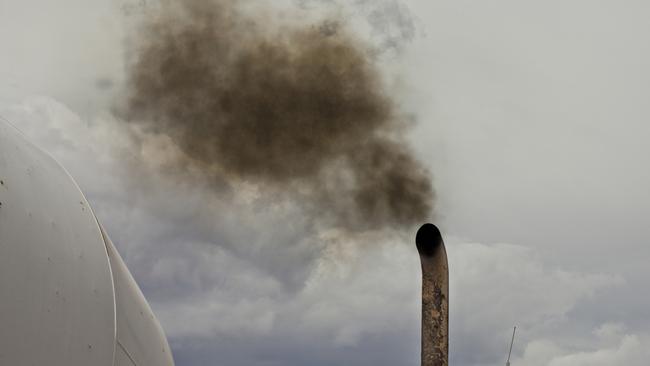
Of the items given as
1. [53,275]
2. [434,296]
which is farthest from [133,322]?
[434,296]

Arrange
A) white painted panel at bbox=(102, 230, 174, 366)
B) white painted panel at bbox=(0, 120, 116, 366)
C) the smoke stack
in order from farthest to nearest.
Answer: the smoke stack
white painted panel at bbox=(102, 230, 174, 366)
white painted panel at bbox=(0, 120, 116, 366)

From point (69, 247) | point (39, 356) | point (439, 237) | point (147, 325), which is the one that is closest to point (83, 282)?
point (69, 247)

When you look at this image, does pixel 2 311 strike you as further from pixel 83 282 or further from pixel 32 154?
pixel 32 154

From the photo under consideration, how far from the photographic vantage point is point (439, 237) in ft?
29.0

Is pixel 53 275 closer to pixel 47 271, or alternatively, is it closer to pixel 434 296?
pixel 47 271

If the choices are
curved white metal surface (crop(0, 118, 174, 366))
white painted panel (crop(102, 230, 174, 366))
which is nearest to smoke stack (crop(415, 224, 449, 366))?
white painted panel (crop(102, 230, 174, 366))

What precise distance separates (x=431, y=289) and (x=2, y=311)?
5.55m

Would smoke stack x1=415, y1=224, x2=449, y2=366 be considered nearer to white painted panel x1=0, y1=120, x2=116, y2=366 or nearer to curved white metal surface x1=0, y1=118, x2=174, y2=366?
curved white metal surface x1=0, y1=118, x2=174, y2=366

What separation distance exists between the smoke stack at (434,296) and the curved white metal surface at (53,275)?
385 cm

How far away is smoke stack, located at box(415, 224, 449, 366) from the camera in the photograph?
347 inches

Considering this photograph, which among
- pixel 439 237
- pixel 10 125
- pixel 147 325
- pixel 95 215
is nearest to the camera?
pixel 10 125

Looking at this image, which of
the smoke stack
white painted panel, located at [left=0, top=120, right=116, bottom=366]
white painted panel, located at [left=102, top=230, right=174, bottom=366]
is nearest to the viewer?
white painted panel, located at [left=0, top=120, right=116, bottom=366]

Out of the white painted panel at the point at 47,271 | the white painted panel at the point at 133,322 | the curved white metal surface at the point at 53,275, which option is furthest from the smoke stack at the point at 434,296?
the white painted panel at the point at 47,271

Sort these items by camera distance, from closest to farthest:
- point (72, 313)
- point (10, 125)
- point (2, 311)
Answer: point (2, 311), point (72, 313), point (10, 125)
